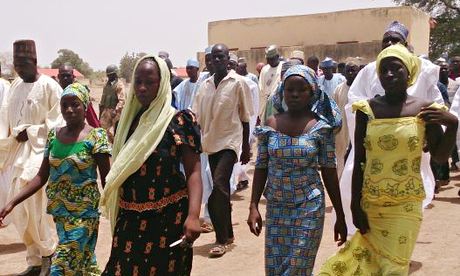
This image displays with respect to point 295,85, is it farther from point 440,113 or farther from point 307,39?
point 307,39

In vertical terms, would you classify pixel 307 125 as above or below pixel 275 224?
above

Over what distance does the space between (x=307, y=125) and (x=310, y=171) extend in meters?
0.29

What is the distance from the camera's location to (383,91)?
18.2ft

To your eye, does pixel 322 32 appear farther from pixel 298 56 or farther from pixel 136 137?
pixel 136 137

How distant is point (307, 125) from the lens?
4.01m

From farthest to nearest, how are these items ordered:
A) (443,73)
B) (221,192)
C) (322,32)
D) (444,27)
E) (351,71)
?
(444,27)
(322,32)
(443,73)
(351,71)
(221,192)

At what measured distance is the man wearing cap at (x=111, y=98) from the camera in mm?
13586

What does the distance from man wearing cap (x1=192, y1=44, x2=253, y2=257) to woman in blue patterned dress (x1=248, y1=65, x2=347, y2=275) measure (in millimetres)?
2325

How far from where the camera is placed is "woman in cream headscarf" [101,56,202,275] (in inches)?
145

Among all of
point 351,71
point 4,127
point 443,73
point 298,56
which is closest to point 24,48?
point 4,127

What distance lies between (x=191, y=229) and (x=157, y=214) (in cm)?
27

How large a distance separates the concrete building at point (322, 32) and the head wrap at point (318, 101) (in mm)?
17001

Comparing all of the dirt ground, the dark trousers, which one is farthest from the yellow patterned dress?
the dark trousers

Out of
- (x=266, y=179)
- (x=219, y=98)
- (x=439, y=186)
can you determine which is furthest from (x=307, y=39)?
(x=266, y=179)
